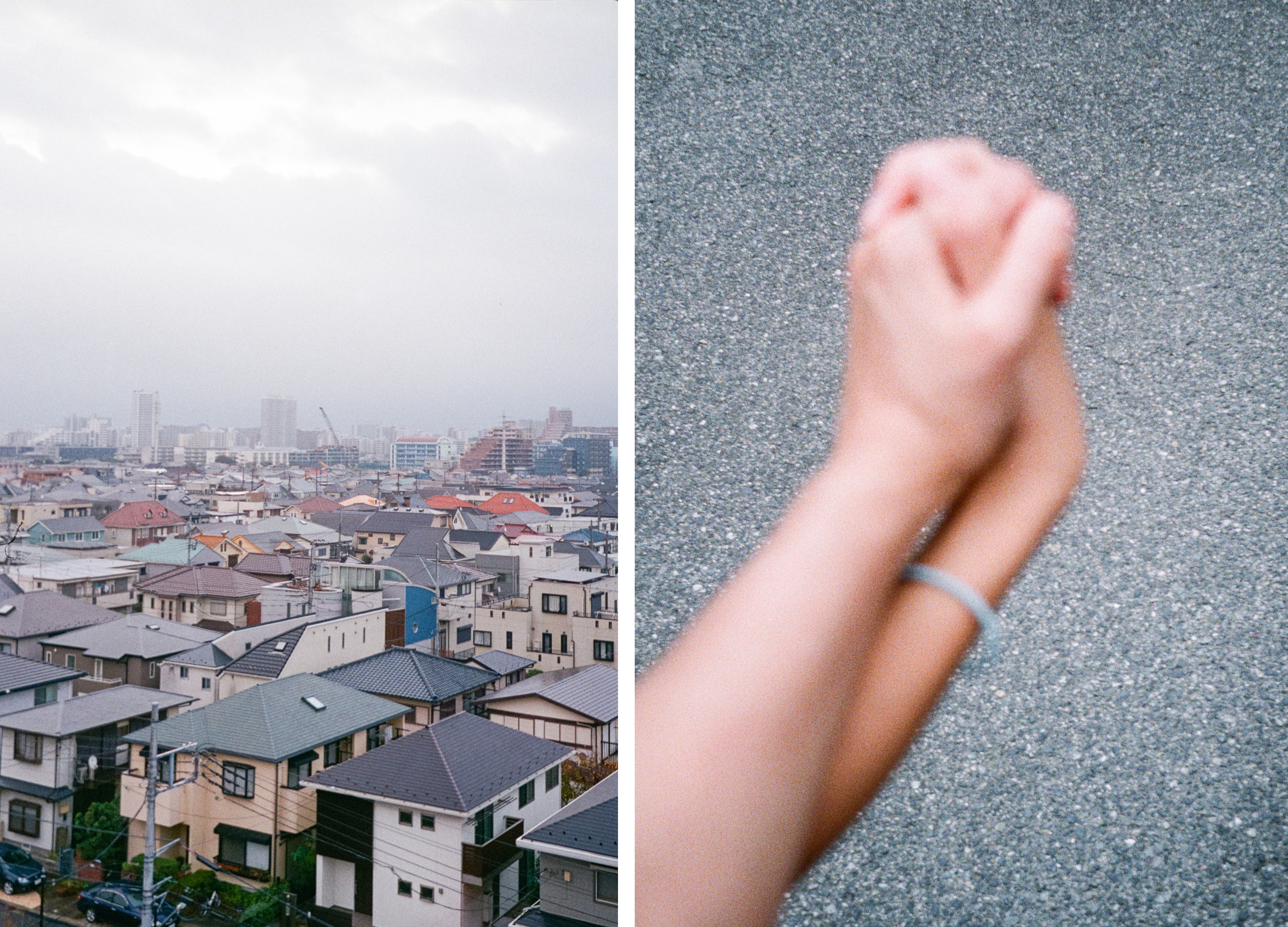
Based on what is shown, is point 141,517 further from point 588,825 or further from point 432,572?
point 588,825

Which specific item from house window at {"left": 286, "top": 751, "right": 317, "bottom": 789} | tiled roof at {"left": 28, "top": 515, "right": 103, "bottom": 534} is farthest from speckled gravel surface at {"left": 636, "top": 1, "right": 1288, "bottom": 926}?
tiled roof at {"left": 28, "top": 515, "right": 103, "bottom": 534}

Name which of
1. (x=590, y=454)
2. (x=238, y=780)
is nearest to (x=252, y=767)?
(x=238, y=780)

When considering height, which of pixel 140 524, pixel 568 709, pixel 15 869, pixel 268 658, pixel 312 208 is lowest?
pixel 15 869

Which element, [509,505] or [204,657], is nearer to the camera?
[204,657]

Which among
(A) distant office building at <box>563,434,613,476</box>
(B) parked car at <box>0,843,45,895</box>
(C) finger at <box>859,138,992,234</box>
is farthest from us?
(A) distant office building at <box>563,434,613,476</box>

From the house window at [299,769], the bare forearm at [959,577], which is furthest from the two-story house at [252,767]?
the bare forearm at [959,577]

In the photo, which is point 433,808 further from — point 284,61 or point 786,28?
point 786,28

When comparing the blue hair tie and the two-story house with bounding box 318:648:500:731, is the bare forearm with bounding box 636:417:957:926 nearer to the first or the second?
the blue hair tie

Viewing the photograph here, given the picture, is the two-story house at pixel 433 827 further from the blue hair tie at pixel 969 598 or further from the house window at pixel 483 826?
the blue hair tie at pixel 969 598
